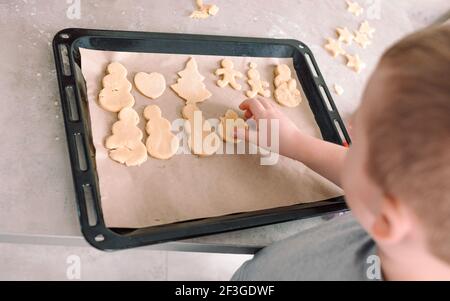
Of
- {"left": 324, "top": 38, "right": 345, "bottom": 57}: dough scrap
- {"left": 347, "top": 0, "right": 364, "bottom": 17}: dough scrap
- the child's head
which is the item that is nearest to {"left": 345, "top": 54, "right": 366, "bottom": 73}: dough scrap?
{"left": 324, "top": 38, "right": 345, "bottom": 57}: dough scrap

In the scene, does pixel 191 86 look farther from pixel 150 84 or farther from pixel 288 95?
pixel 288 95

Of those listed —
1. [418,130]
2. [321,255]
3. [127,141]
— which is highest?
[418,130]

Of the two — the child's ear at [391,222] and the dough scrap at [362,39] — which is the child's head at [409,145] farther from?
the dough scrap at [362,39]

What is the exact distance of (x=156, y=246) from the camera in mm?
594

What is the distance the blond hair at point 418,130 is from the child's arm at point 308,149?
31cm

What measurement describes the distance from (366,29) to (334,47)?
0.14m

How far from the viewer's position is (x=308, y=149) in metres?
0.72

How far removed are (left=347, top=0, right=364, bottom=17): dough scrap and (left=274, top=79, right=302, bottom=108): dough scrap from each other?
1.03ft

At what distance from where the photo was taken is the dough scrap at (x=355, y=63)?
0.93m

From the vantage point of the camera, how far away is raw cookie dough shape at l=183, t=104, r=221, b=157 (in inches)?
27.7

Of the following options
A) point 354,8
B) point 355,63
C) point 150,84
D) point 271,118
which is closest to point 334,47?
point 355,63

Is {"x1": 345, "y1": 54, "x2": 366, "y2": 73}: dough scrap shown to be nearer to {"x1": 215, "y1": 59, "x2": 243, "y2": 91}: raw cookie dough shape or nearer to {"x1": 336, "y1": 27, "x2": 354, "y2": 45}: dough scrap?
{"x1": 336, "y1": 27, "x2": 354, "y2": 45}: dough scrap

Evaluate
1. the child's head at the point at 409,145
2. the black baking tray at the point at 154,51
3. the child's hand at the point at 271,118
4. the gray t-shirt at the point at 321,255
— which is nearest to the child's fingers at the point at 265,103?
the child's hand at the point at 271,118
